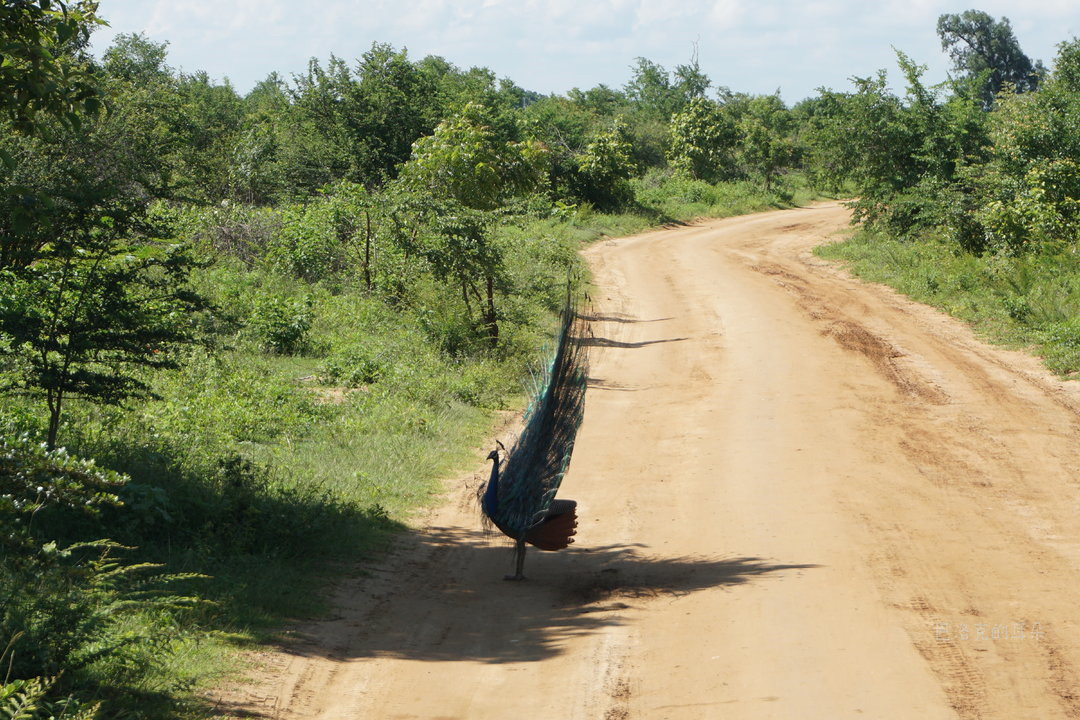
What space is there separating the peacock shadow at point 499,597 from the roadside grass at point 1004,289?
9.97 meters

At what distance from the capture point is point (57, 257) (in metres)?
8.10

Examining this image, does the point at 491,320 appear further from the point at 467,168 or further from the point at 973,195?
the point at 973,195

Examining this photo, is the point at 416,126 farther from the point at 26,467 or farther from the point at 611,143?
the point at 26,467

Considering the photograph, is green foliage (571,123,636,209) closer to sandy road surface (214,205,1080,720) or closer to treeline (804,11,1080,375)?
treeline (804,11,1080,375)

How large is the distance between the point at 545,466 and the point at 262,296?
1025cm

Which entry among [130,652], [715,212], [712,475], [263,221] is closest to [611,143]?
[715,212]

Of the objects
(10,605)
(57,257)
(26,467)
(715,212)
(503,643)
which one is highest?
(715,212)

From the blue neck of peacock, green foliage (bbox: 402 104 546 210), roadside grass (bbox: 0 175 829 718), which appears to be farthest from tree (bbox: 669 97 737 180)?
the blue neck of peacock

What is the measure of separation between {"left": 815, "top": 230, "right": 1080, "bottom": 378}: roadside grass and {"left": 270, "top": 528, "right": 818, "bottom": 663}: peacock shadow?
9.97 metres

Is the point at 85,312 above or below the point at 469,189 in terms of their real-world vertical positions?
below

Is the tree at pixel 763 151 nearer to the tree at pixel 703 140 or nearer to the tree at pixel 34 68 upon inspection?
the tree at pixel 703 140

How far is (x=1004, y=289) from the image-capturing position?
Answer: 20.4 m

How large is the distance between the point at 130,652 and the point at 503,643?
2276mm

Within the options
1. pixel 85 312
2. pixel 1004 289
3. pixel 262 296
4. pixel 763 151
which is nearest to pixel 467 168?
pixel 262 296
